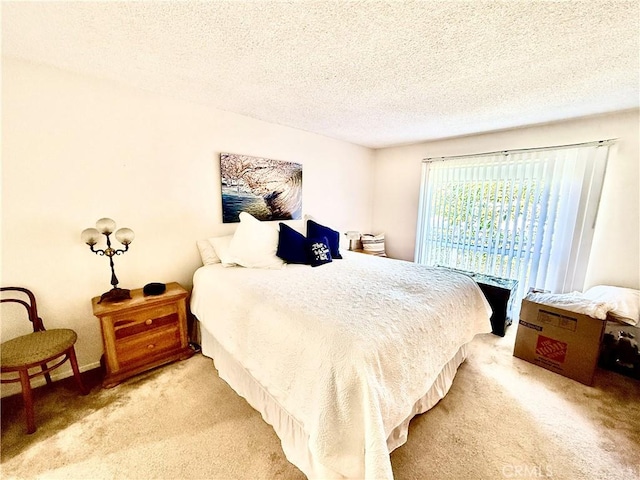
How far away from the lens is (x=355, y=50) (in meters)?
1.47

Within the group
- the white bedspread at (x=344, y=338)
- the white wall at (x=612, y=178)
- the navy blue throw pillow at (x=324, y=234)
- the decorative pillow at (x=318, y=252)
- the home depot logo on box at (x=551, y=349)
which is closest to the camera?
the white bedspread at (x=344, y=338)

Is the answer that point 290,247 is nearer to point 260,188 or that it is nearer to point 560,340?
point 260,188

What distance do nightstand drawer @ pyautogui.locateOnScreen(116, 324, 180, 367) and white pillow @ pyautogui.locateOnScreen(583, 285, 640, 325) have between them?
12.0 feet

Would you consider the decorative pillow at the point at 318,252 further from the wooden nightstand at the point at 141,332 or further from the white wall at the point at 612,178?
the white wall at the point at 612,178

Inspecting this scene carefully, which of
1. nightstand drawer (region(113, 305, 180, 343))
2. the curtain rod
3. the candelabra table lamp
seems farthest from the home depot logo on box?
the candelabra table lamp

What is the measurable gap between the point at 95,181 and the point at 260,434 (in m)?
2.23

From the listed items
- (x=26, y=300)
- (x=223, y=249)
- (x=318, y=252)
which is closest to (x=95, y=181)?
(x=26, y=300)

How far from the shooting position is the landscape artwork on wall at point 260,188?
2.62 m

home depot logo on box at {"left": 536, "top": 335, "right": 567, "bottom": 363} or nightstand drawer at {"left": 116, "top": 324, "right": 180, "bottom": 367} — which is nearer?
nightstand drawer at {"left": 116, "top": 324, "right": 180, "bottom": 367}

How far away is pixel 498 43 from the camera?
1373 mm

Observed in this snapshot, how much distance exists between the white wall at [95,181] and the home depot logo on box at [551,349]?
321 centimetres

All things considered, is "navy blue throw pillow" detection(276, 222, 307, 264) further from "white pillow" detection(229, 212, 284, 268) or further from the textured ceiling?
the textured ceiling

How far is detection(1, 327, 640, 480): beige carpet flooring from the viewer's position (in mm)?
1288

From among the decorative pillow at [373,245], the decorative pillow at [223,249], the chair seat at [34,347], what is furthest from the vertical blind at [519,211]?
the chair seat at [34,347]
